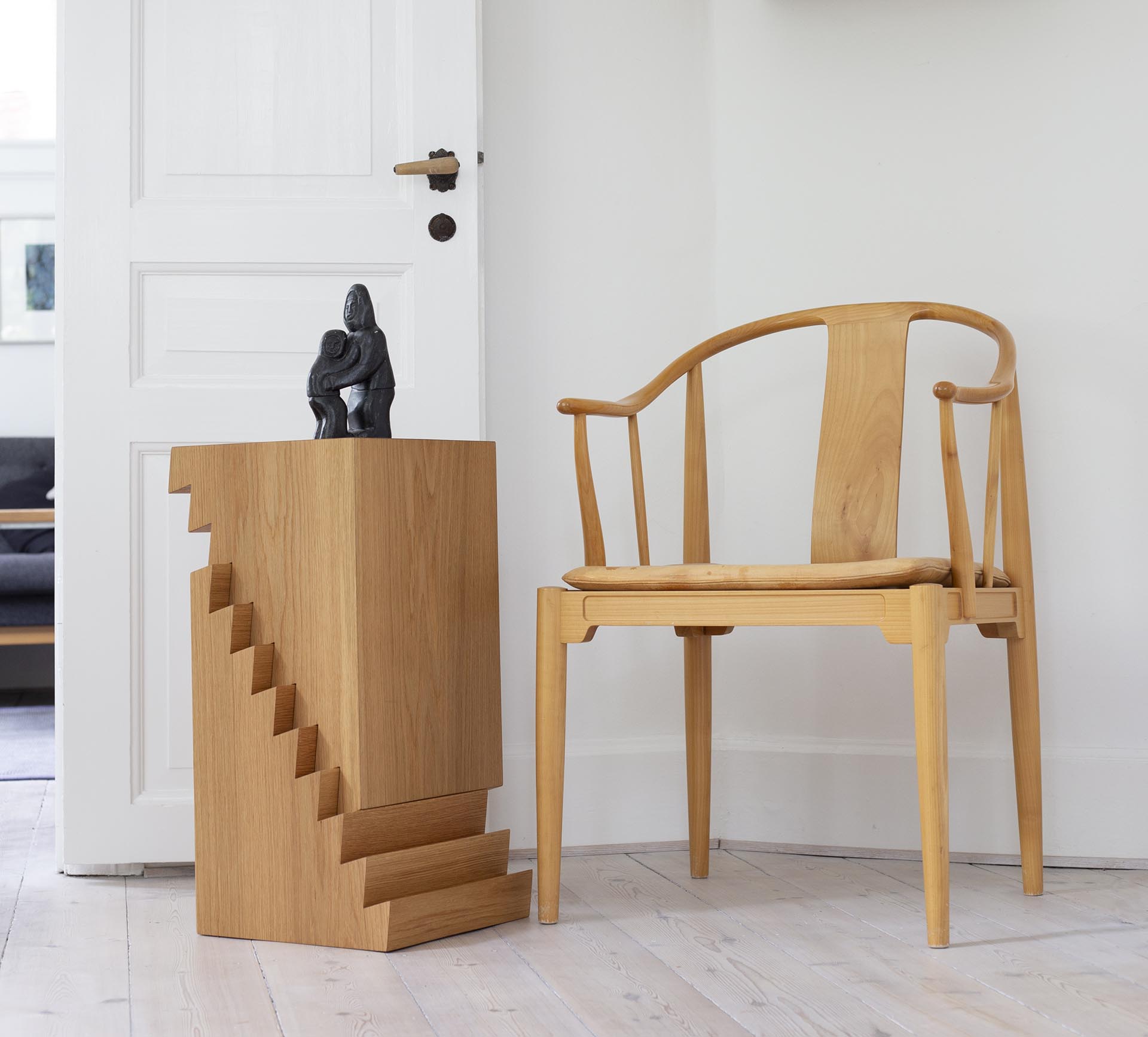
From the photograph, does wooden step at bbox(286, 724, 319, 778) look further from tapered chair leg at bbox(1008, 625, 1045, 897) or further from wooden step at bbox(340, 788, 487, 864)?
tapered chair leg at bbox(1008, 625, 1045, 897)

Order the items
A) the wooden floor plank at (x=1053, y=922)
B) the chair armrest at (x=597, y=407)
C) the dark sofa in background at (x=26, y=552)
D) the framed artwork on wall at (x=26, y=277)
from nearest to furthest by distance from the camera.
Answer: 1. the wooden floor plank at (x=1053, y=922)
2. the chair armrest at (x=597, y=407)
3. the dark sofa in background at (x=26, y=552)
4. the framed artwork on wall at (x=26, y=277)

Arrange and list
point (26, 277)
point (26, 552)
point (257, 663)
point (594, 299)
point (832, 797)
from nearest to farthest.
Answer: point (257, 663) → point (832, 797) → point (594, 299) → point (26, 552) → point (26, 277)

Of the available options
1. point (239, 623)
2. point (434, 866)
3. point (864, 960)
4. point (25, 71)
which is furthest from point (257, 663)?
point (25, 71)

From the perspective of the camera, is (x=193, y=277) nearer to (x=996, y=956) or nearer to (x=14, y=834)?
(x=14, y=834)

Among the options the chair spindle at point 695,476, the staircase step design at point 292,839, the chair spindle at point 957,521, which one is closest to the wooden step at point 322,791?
the staircase step design at point 292,839

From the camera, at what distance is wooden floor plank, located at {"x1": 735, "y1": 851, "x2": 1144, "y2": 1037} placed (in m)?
1.19

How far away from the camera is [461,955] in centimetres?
141

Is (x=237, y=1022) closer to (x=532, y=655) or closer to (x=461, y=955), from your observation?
(x=461, y=955)

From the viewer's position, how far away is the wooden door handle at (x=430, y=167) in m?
1.90

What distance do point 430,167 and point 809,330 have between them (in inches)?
26.9

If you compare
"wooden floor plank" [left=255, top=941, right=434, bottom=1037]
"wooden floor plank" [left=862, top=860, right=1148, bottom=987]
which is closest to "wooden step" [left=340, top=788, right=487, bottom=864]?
"wooden floor plank" [left=255, top=941, right=434, bottom=1037]

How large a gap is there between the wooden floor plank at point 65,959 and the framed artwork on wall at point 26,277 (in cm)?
379

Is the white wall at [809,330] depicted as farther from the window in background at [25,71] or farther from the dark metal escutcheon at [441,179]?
the window in background at [25,71]

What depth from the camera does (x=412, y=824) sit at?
150cm
